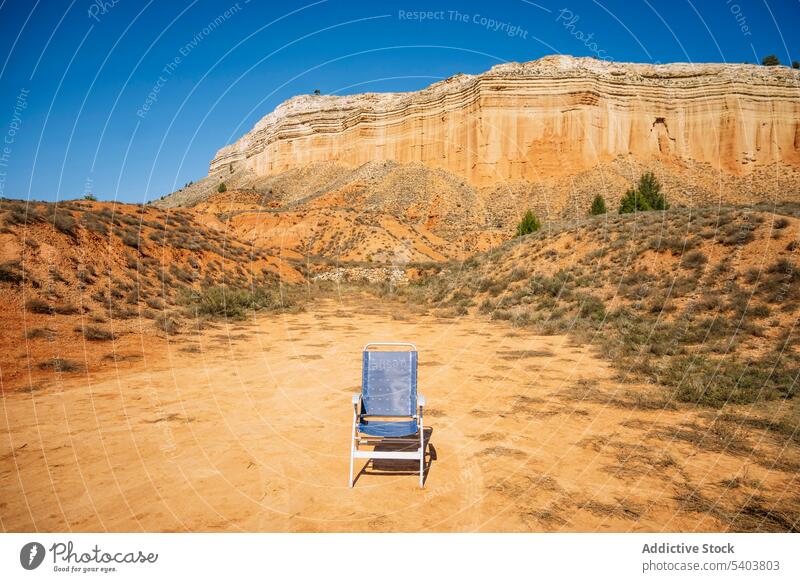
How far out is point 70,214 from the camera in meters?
19.3

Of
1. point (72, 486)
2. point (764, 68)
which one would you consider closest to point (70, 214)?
point (72, 486)

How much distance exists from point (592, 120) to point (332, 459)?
7194 centimetres

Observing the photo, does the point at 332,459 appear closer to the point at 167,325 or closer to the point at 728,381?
the point at 728,381

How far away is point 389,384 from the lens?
600 centimetres

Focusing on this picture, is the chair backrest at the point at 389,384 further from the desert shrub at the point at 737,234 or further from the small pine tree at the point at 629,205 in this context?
the small pine tree at the point at 629,205

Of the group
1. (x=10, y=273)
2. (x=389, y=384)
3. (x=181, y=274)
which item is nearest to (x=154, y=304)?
(x=10, y=273)

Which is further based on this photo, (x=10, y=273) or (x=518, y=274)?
(x=518, y=274)

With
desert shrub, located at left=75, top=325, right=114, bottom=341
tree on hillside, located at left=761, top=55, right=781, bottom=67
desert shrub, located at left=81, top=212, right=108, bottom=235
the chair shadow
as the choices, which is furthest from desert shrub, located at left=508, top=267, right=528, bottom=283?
tree on hillside, located at left=761, top=55, right=781, bottom=67

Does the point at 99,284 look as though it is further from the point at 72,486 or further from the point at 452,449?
the point at 452,449

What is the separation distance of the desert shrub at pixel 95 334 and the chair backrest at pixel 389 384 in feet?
31.4

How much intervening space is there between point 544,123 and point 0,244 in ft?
217

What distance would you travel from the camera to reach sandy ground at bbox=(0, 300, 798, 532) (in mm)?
4281

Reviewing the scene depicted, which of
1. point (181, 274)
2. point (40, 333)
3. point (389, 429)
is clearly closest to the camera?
point (389, 429)
